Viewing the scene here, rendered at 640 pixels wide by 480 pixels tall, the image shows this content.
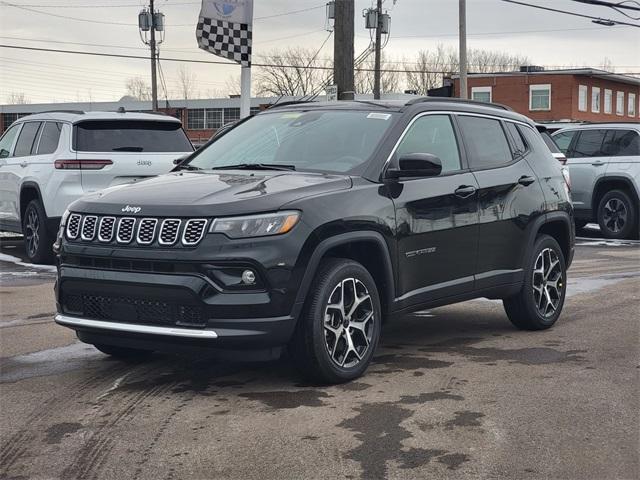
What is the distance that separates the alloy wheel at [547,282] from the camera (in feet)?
23.9

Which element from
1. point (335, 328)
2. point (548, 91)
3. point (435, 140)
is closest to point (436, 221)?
point (435, 140)

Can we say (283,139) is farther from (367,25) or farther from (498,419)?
(367,25)

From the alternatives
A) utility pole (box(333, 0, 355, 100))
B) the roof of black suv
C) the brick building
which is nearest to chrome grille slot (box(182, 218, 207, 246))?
the roof of black suv

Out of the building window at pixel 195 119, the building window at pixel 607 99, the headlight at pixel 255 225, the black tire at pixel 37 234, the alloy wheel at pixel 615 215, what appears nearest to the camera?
the headlight at pixel 255 225

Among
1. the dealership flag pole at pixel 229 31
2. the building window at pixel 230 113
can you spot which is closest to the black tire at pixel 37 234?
the dealership flag pole at pixel 229 31

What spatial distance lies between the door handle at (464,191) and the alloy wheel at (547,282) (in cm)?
108

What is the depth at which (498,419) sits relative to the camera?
4773 millimetres

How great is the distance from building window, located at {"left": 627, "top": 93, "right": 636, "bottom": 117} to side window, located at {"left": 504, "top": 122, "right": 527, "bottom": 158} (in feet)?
203

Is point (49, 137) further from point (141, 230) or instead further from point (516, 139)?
point (141, 230)

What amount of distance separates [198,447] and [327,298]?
1265 millimetres

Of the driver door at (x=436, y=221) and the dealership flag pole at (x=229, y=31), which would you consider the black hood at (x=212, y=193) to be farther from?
the dealership flag pole at (x=229, y=31)

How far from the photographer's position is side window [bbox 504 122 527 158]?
24.1 feet

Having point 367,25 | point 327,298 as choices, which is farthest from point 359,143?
point 367,25

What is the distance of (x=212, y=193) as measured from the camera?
5.24 meters
